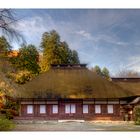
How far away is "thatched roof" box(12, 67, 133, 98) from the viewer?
19.4 m

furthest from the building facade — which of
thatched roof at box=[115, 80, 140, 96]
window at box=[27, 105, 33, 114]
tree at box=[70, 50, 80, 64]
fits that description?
thatched roof at box=[115, 80, 140, 96]

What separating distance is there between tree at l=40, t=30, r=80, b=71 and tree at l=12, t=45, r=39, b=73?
0.35 metres

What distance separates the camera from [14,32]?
49.9 ft

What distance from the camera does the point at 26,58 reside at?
59.5 ft

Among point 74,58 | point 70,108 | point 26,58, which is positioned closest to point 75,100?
point 70,108

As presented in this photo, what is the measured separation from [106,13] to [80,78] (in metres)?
3.83

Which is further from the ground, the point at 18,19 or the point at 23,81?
the point at 18,19

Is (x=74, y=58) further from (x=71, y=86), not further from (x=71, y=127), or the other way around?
(x=71, y=127)

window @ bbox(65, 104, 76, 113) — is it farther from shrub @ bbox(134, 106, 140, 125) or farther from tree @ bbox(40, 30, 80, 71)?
shrub @ bbox(134, 106, 140, 125)

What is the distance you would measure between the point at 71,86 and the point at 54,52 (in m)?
1.69

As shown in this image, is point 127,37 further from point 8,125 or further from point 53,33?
point 8,125

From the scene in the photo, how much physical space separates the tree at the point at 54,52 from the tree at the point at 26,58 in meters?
0.35

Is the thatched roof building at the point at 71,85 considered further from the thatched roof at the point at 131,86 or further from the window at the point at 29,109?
the thatched roof at the point at 131,86
